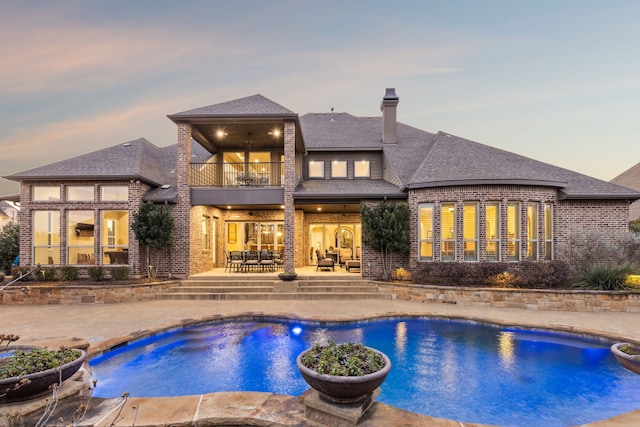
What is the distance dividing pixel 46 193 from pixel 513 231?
57.9ft

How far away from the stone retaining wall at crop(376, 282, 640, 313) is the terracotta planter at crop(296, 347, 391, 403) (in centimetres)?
805

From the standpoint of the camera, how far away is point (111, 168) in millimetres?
12438

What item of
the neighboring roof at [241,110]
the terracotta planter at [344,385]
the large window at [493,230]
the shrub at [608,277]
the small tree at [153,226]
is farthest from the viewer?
the neighboring roof at [241,110]

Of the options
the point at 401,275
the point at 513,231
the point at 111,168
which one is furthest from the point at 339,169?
the point at 111,168

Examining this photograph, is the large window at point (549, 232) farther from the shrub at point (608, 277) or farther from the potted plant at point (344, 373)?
the potted plant at point (344, 373)

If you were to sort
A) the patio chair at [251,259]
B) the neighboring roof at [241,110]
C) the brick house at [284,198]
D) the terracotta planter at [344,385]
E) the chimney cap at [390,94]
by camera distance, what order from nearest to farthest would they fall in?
the terracotta planter at [344,385]
the brick house at [284,198]
the neighboring roof at [241,110]
the patio chair at [251,259]
the chimney cap at [390,94]

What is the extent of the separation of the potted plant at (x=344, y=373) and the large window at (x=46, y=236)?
1362 cm

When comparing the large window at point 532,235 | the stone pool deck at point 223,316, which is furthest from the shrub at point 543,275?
the stone pool deck at point 223,316

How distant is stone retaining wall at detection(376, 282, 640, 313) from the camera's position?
9000 millimetres

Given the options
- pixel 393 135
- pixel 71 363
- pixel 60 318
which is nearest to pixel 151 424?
pixel 71 363

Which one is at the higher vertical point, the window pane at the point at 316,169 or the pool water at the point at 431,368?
the window pane at the point at 316,169

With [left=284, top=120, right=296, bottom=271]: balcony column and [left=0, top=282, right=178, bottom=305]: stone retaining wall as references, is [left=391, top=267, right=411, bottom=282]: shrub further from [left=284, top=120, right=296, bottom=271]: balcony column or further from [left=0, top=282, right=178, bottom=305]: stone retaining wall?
[left=0, top=282, right=178, bottom=305]: stone retaining wall

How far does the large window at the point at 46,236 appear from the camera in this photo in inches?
485

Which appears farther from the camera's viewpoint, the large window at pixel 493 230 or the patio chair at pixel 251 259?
the patio chair at pixel 251 259
